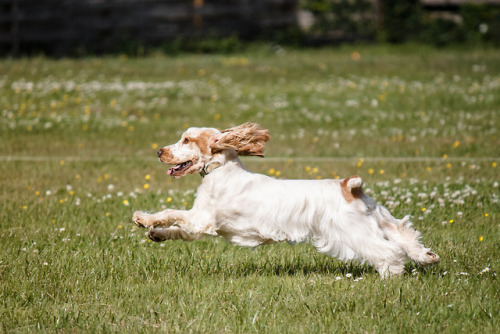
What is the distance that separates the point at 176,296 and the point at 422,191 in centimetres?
392

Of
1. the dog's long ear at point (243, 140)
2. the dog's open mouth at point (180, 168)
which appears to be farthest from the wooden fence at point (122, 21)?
the dog's long ear at point (243, 140)

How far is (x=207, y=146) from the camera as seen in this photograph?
5.40m

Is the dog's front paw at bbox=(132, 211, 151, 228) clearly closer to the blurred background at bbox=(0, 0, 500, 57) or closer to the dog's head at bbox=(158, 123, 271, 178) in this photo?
the dog's head at bbox=(158, 123, 271, 178)

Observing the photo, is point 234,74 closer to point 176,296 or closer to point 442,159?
point 442,159

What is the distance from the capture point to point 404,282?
505 centimetres

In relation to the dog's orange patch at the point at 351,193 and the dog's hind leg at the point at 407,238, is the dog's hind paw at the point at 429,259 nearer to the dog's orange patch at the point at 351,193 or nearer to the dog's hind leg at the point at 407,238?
the dog's hind leg at the point at 407,238

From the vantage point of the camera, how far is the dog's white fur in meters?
5.12

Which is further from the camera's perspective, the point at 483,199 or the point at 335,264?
the point at 483,199

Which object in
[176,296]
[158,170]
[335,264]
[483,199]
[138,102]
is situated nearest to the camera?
[176,296]

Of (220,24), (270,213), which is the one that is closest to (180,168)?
(270,213)

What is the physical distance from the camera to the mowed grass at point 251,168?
15.1 ft

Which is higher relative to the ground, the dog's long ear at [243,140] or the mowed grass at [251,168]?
the dog's long ear at [243,140]

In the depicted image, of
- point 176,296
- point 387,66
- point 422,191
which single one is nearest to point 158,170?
point 422,191

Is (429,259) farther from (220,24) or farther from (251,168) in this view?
(220,24)
